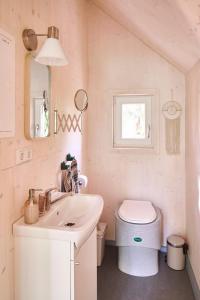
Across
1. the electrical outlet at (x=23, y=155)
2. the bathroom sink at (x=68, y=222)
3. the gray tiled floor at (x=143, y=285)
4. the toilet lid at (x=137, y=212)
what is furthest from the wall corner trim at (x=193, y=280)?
the electrical outlet at (x=23, y=155)

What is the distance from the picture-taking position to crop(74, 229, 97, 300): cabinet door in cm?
136

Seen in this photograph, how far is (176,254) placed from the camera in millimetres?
2422

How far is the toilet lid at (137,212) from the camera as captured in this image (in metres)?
2.26

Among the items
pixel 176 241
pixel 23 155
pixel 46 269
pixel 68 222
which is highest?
pixel 23 155

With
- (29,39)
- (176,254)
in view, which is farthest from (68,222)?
(176,254)

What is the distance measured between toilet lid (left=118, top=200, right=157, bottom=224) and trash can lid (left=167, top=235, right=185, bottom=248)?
380 millimetres

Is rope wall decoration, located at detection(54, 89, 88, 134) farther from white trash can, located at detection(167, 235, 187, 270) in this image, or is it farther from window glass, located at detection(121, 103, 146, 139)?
white trash can, located at detection(167, 235, 187, 270)

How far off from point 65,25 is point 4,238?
177 centimetres

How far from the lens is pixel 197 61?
73.7 inches

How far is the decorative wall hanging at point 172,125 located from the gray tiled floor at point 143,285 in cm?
124

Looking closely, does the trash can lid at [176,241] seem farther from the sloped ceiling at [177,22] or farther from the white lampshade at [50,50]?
the white lampshade at [50,50]

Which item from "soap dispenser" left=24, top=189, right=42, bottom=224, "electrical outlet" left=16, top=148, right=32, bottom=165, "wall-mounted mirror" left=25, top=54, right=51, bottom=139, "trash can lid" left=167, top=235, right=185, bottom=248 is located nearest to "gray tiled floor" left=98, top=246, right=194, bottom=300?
"trash can lid" left=167, top=235, right=185, bottom=248

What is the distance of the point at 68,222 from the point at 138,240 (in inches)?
35.1

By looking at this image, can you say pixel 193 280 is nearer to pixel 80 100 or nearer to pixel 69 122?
pixel 69 122
